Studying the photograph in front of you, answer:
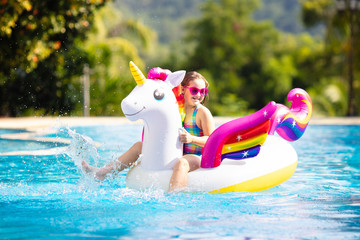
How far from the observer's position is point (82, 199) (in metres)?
4.79

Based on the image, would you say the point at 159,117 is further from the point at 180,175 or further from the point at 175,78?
the point at 180,175

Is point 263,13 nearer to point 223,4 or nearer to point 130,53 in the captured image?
point 223,4

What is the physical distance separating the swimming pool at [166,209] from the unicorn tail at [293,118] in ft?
1.94

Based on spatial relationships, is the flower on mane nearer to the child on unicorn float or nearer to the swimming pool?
the child on unicorn float

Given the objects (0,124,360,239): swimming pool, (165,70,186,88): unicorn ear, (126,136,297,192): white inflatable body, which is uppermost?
(165,70,186,88): unicorn ear

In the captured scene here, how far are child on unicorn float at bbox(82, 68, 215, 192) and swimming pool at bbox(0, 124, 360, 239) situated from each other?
0.22 metres

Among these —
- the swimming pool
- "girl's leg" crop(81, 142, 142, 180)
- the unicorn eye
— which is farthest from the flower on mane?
the swimming pool

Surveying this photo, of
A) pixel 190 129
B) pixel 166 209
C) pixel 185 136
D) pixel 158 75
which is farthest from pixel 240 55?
pixel 166 209

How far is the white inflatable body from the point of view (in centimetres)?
489

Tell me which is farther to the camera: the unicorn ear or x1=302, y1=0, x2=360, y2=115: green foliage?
x1=302, y1=0, x2=360, y2=115: green foliage

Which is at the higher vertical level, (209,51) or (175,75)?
(209,51)

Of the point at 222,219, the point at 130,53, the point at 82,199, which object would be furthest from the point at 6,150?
the point at 130,53

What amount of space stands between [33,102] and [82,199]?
42.8 feet

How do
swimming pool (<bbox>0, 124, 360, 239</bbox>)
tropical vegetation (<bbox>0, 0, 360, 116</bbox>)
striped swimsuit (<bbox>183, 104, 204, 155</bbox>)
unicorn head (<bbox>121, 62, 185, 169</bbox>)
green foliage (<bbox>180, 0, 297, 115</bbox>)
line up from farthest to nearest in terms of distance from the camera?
1. green foliage (<bbox>180, 0, 297, 115</bbox>)
2. tropical vegetation (<bbox>0, 0, 360, 116</bbox>)
3. striped swimsuit (<bbox>183, 104, 204, 155</bbox>)
4. unicorn head (<bbox>121, 62, 185, 169</bbox>)
5. swimming pool (<bbox>0, 124, 360, 239</bbox>)
